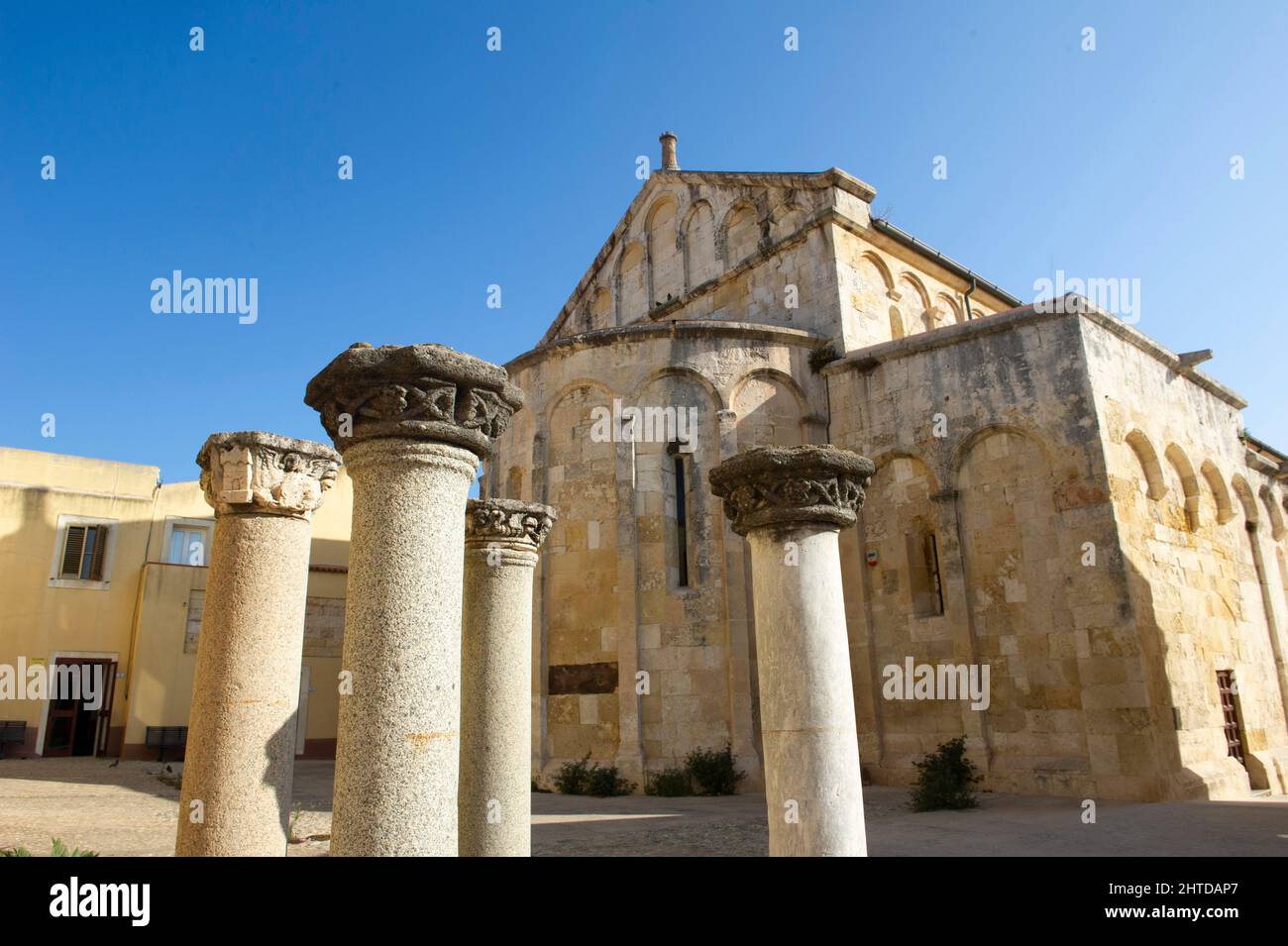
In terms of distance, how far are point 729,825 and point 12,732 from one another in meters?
16.1

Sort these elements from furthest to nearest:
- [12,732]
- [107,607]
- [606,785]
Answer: [107,607], [12,732], [606,785]

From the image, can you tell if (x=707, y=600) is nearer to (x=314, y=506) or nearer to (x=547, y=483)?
(x=547, y=483)

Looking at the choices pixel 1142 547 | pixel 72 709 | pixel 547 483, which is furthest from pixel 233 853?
pixel 72 709

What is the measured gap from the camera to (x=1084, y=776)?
415 inches

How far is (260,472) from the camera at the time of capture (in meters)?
5.30

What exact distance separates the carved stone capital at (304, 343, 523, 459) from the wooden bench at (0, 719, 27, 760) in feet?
59.4

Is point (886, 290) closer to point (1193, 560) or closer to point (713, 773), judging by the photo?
point (1193, 560)

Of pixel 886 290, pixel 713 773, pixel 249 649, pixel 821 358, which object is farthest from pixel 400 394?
pixel 886 290

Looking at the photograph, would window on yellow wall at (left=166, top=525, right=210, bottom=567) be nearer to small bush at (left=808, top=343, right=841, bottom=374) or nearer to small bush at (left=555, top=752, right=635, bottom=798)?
small bush at (left=555, top=752, right=635, bottom=798)

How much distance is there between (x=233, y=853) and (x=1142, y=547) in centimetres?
1109

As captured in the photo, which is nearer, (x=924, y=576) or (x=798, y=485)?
(x=798, y=485)

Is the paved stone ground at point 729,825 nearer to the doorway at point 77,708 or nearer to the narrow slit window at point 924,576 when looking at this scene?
the narrow slit window at point 924,576

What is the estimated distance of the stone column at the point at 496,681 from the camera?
5.42 metres

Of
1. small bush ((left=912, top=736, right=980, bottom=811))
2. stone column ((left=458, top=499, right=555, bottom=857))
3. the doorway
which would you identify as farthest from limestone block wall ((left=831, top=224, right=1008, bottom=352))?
the doorway
